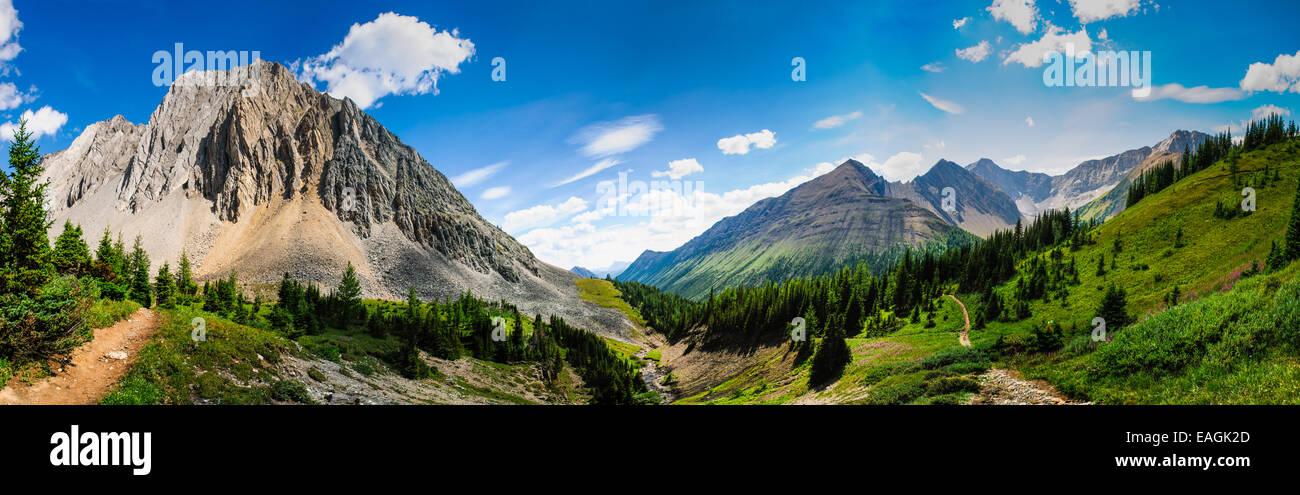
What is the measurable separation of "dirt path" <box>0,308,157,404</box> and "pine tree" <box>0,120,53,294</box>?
13.6ft

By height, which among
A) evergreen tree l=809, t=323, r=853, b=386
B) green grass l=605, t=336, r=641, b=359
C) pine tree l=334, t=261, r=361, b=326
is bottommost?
green grass l=605, t=336, r=641, b=359

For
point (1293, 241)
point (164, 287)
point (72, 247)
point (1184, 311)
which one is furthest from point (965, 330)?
point (164, 287)

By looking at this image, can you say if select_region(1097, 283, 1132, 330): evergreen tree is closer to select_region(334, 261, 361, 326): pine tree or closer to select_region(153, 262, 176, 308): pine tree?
select_region(334, 261, 361, 326): pine tree

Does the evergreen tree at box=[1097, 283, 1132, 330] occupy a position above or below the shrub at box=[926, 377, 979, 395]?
above

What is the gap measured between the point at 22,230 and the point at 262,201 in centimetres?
Result: 19523

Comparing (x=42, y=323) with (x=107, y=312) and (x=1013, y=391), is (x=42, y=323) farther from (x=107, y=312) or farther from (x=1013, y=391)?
(x=1013, y=391)

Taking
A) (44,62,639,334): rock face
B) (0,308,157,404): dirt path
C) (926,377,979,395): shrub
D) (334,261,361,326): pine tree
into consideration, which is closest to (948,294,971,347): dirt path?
(926,377,979,395): shrub

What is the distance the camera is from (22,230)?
2111 cm

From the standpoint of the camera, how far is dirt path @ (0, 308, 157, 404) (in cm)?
1470

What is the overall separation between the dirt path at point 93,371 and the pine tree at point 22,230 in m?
4.16

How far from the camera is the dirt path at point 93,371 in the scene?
48.2ft
